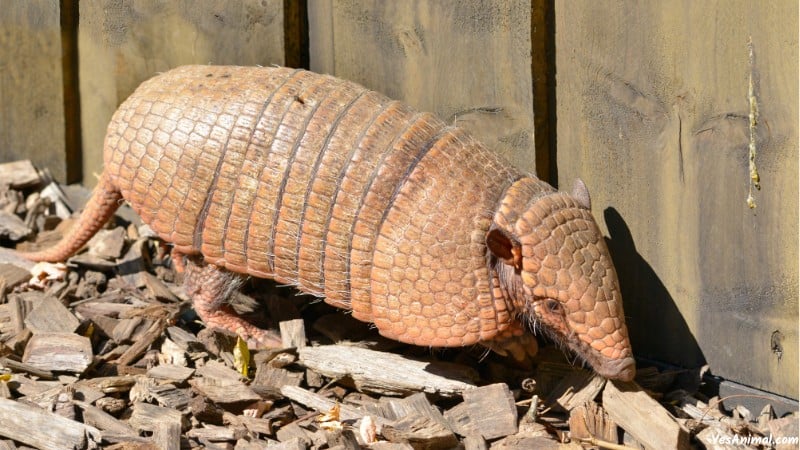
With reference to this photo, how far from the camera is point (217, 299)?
5.26m

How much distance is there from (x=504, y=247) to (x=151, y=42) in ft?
8.72

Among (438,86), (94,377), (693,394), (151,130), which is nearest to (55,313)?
(94,377)

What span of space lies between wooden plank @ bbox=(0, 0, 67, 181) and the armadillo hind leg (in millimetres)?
1747

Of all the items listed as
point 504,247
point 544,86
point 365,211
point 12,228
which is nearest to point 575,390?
point 504,247

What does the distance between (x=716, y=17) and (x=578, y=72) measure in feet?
2.33

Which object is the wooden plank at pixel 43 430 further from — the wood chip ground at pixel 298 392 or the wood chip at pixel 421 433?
the wood chip at pixel 421 433

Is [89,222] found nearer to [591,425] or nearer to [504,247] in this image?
[504,247]

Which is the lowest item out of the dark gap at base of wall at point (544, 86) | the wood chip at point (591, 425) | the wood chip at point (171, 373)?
the wood chip at point (591, 425)

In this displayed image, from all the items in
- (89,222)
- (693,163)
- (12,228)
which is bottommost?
(12,228)

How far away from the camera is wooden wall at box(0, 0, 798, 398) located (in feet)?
13.9

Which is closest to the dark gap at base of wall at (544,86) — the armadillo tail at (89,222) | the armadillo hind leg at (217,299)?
the armadillo hind leg at (217,299)

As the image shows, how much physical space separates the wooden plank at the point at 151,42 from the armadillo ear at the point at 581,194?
5.89 feet

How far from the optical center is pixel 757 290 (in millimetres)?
4449

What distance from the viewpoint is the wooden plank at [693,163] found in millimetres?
4203
